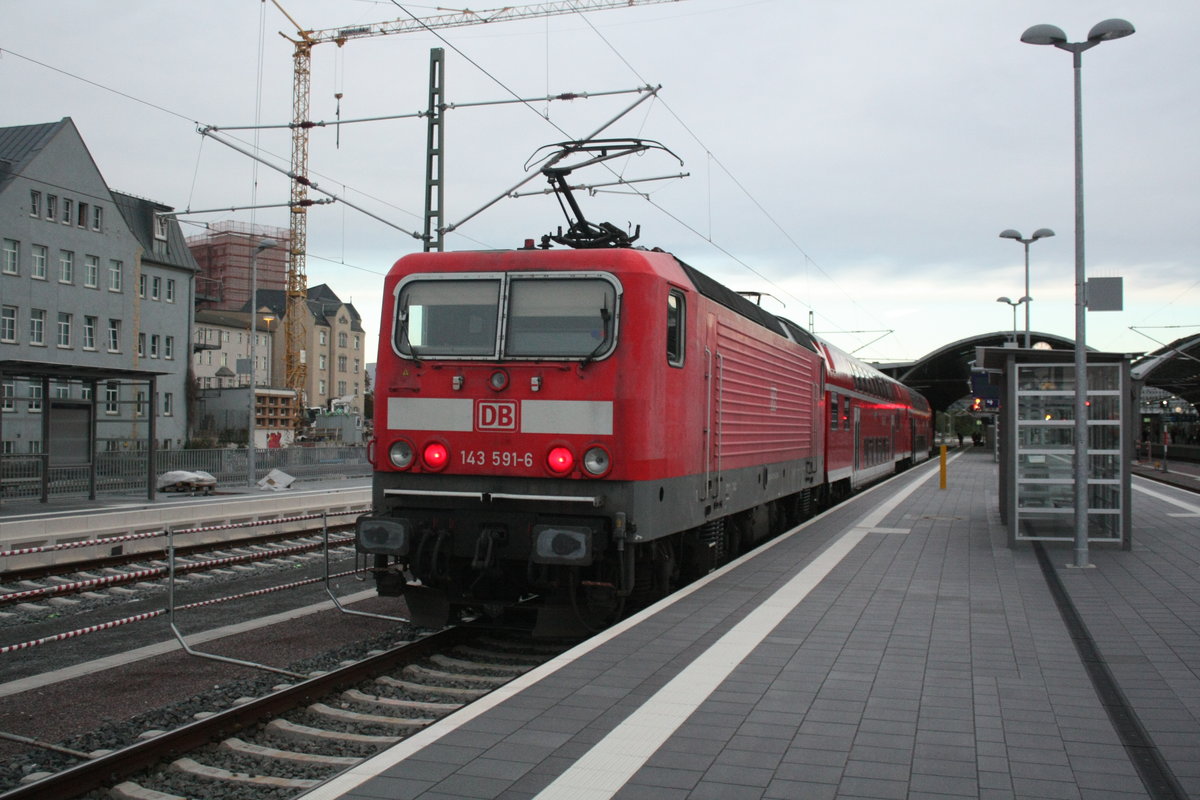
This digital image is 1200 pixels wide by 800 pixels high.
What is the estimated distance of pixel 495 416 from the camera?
8.61m

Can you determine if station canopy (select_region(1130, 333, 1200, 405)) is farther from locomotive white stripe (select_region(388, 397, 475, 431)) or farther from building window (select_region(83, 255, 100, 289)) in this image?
building window (select_region(83, 255, 100, 289))

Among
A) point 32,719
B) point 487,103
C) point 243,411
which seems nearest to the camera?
point 32,719

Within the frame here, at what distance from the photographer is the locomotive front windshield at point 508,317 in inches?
339

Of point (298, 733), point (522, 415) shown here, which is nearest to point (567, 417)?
point (522, 415)

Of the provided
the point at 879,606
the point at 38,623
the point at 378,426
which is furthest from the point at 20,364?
the point at 879,606

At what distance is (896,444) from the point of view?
113 feet

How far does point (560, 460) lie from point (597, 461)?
0.30 m

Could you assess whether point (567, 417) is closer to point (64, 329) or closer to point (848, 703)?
point (848, 703)

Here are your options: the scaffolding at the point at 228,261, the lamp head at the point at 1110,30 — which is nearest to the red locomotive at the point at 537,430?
the lamp head at the point at 1110,30

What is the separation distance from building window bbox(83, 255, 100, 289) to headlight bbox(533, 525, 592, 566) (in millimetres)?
41836

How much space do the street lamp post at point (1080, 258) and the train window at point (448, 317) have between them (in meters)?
7.16

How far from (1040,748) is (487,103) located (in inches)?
577

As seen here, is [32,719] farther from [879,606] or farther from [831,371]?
[831,371]

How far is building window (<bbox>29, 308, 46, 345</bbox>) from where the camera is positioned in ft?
136
